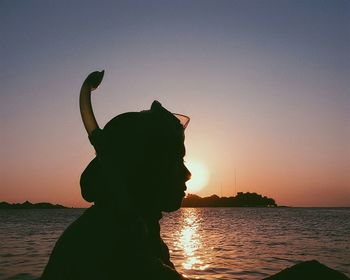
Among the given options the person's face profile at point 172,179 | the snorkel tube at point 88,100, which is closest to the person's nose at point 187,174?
the person's face profile at point 172,179

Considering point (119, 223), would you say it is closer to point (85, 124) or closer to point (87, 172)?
point (87, 172)

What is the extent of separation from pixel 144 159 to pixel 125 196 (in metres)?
0.22

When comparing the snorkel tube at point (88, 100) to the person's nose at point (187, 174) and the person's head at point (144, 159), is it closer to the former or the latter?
the person's head at point (144, 159)

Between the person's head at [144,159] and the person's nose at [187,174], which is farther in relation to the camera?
the person's nose at [187,174]

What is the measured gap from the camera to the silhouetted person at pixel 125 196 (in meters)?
1.36

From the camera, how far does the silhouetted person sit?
53.5 inches

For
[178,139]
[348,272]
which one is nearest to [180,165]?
[178,139]

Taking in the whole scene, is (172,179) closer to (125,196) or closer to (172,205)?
(172,205)

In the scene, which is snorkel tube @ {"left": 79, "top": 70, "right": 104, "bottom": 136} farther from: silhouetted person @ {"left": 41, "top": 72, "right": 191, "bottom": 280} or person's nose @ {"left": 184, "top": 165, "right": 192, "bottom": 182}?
person's nose @ {"left": 184, "top": 165, "right": 192, "bottom": 182}

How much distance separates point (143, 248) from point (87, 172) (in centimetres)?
56

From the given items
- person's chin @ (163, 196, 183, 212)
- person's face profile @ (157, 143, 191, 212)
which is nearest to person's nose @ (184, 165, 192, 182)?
person's face profile @ (157, 143, 191, 212)

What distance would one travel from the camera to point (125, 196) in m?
1.56

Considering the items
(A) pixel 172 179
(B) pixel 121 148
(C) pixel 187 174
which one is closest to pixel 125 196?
(B) pixel 121 148

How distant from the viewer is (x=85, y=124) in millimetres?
1827
